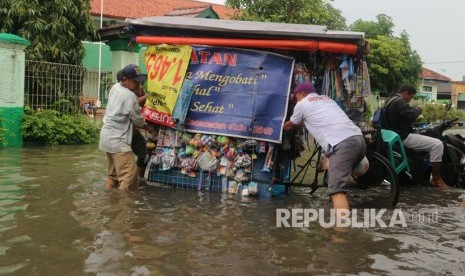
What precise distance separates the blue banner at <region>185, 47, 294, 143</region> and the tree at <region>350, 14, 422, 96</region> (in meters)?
26.2

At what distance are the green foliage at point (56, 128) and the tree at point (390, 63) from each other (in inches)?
Answer: 908

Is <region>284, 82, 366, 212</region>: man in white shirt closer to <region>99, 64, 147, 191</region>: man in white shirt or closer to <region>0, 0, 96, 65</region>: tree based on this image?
<region>99, 64, 147, 191</region>: man in white shirt

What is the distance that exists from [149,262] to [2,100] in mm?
7695

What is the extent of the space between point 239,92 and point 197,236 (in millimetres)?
2251

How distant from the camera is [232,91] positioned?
612cm

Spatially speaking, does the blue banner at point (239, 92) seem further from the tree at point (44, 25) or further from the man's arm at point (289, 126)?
the tree at point (44, 25)

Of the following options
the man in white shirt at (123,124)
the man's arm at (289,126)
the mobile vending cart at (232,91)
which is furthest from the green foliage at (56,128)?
the man's arm at (289,126)

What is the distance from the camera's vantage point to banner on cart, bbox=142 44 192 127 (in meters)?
6.29

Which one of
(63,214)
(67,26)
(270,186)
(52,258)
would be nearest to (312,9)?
(67,26)

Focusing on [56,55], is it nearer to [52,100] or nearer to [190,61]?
[52,100]

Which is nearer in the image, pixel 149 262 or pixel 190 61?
pixel 149 262

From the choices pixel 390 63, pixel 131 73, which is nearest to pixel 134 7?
pixel 390 63

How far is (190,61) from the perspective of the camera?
247 inches

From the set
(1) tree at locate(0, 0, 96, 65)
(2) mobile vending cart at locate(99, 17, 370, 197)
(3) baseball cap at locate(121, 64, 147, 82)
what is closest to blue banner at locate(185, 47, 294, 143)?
(2) mobile vending cart at locate(99, 17, 370, 197)
